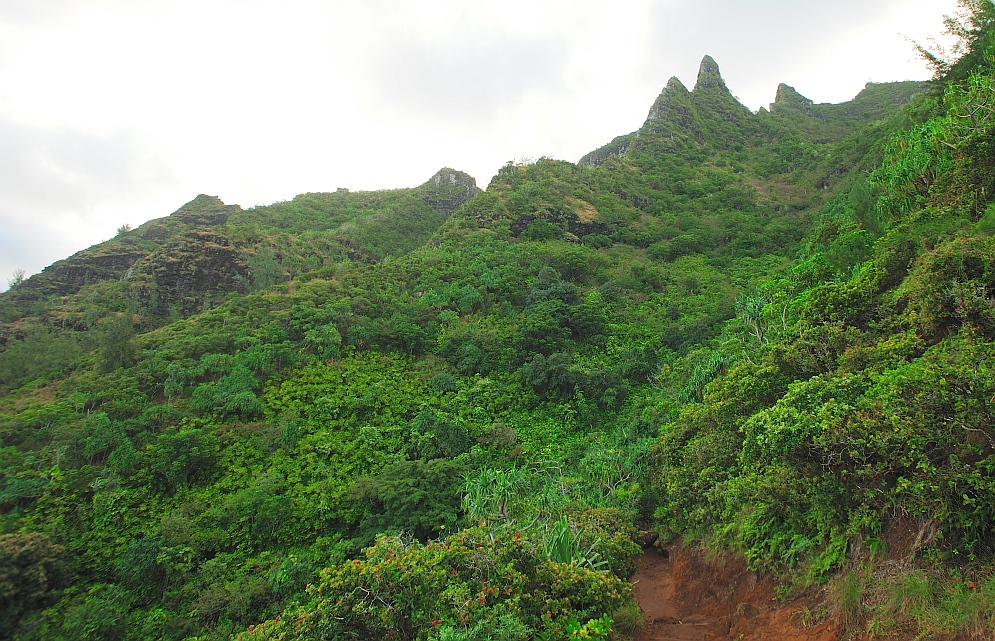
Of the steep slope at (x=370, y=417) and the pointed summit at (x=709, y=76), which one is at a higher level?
the pointed summit at (x=709, y=76)

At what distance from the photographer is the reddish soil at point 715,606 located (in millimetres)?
5945

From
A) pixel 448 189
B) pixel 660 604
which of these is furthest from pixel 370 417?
pixel 448 189

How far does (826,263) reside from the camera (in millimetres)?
13109

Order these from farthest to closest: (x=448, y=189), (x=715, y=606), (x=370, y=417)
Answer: (x=448, y=189) → (x=370, y=417) → (x=715, y=606)

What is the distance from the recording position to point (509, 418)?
20297 mm

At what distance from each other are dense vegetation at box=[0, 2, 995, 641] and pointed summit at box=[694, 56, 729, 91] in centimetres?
3951

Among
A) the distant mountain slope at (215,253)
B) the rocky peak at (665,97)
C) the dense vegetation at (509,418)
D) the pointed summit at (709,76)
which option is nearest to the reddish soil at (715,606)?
the dense vegetation at (509,418)

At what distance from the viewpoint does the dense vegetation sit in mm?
5379

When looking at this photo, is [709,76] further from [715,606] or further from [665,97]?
[715,606]

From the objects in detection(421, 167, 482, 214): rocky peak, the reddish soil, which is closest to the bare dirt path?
the reddish soil

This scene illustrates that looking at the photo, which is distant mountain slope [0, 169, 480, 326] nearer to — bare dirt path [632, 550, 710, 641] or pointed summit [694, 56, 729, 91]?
bare dirt path [632, 550, 710, 641]

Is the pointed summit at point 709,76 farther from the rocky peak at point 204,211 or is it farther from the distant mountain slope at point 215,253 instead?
the rocky peak at point 204,211

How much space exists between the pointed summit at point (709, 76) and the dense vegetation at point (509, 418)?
39.5m

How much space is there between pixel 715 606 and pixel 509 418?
1285cm
